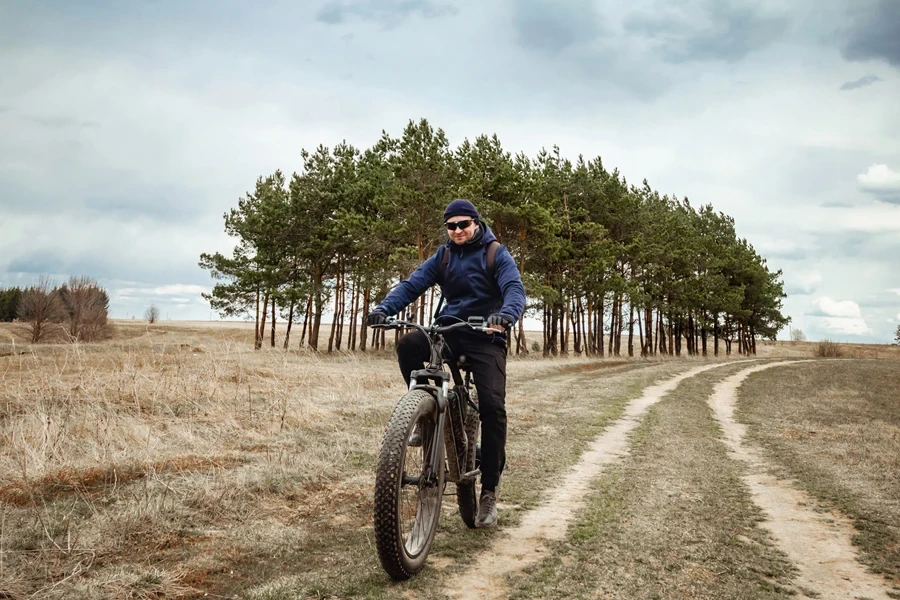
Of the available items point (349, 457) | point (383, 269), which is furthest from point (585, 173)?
point (349, 457)

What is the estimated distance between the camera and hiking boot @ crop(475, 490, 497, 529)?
14.7 ft

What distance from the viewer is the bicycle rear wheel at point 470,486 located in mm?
4344

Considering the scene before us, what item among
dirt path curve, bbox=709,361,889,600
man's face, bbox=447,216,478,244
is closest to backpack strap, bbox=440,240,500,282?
man's face, bbox=447,216,478,244

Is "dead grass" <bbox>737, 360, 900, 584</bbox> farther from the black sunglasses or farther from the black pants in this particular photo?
the black sunglasses

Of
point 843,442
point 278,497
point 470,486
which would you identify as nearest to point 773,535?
point 470,486

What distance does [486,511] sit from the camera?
4.52 meters

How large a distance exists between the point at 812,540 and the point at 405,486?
3554 millimetres

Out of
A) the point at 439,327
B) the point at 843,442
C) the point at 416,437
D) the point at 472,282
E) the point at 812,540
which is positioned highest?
the point at 472,282

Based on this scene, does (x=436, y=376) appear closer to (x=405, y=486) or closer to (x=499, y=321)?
(x=499, y=321)

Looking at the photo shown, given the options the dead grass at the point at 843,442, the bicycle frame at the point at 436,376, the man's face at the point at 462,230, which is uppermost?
the man's face at the point at 462,230

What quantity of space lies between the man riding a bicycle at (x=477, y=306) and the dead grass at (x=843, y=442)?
9.39ft

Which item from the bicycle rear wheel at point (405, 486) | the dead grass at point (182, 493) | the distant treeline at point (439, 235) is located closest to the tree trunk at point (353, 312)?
the distant treeline at point (439, 235)

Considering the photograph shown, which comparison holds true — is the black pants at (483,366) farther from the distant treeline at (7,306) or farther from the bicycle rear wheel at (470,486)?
the distant treeline at (7,306)

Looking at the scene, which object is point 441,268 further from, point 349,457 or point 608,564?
point 349,457
